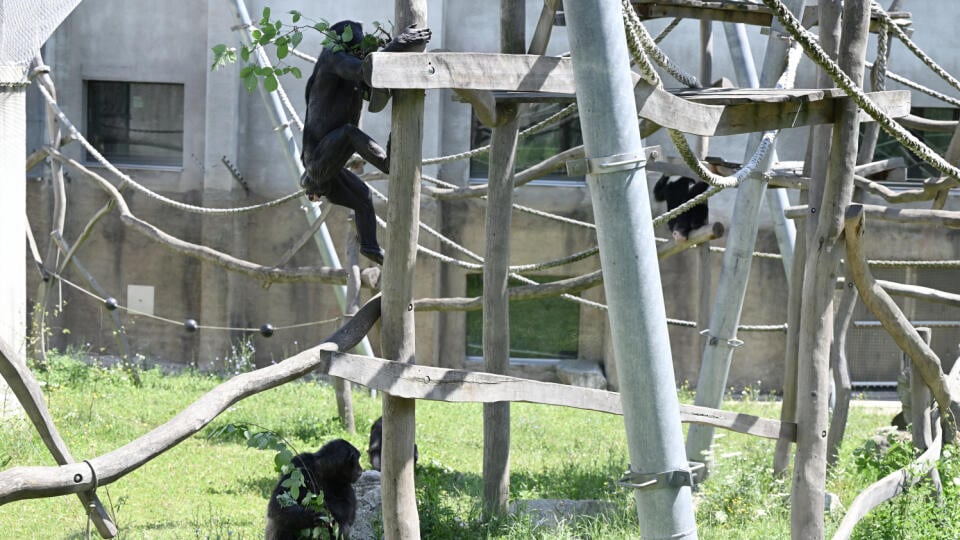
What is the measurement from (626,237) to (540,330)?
32.0 ft

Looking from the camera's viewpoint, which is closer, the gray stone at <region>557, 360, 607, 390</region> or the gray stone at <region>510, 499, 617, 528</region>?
the gray stone at <region>510, 499, 617, 528</region>

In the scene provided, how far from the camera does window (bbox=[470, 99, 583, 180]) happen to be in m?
11.9

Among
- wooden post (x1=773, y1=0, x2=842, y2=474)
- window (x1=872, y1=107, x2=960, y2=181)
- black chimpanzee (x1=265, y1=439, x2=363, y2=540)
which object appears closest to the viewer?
wooden post (x1=773, y1=0, x2=842, y2=474)

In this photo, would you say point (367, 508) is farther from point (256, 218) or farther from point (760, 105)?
point (256, 218)

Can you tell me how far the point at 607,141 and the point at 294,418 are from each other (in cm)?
633

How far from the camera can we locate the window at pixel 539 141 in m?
11.9

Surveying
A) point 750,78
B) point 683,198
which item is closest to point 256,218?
point 683,198

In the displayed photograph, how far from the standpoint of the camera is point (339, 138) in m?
4.30

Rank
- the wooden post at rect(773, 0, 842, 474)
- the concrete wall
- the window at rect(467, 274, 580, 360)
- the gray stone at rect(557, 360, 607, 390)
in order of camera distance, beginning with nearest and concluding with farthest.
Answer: the wooden post at rect(773, 0, 842, 474) → the gray stone at rect(557, 360, 607, 390) → the concrete wall → the window at rect(467, 274, 580, 360)

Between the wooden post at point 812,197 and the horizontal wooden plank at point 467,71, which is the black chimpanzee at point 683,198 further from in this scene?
the horizontal wooden plank at point 467,71

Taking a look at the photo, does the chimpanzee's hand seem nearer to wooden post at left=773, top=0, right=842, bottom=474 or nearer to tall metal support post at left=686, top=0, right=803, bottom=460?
wooden post at left=773, top=0, right=842, bottom=474

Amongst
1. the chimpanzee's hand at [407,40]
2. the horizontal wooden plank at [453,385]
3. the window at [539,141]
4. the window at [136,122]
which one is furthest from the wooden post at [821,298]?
the window at [136,122]

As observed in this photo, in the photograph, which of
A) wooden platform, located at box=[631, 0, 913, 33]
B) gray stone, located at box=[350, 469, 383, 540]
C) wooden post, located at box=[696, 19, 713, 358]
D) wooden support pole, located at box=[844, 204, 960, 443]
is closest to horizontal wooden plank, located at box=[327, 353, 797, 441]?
wooden support pole, located at box=[844, 204, 960, 443]

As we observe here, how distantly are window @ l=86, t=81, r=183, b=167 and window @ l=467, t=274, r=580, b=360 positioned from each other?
3.81 meters
